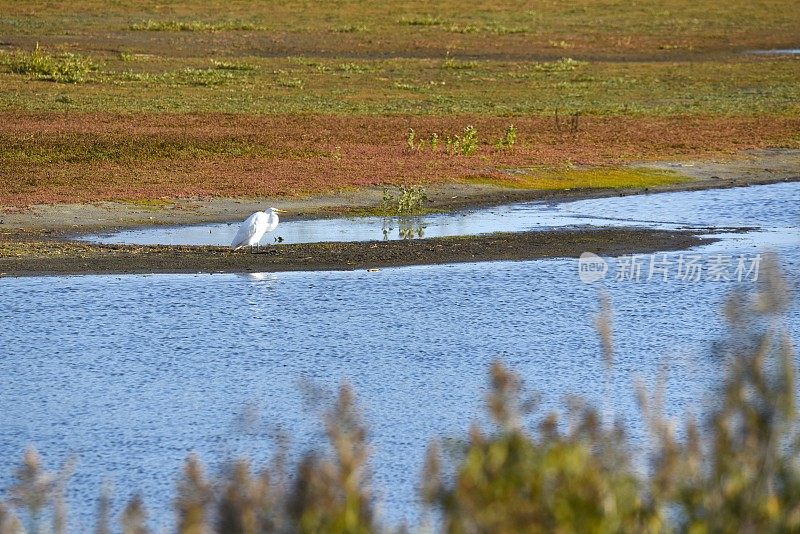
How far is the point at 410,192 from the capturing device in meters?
26.5

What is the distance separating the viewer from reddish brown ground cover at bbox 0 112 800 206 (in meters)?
28.7

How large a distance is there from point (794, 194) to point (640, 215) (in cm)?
493

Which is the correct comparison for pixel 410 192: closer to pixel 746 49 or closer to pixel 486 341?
pixel 486 341

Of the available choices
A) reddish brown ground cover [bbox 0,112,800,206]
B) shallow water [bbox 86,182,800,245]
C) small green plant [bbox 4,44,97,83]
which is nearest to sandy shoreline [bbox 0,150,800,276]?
shallow water [bbox 86,182,800,245]

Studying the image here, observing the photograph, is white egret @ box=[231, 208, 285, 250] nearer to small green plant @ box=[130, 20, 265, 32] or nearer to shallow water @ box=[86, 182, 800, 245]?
shallow water @ box=[86, 182, 800, 245]

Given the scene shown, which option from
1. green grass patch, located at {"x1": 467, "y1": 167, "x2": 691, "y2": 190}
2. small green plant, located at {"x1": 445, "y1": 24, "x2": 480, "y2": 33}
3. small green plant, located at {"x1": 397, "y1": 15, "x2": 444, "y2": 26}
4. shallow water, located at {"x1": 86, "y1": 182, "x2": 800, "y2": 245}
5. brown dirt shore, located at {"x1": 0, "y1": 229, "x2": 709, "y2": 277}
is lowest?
brown dirt shore, located at {"x1": 0, "y1": 229, "x2": 709, "y2": 277}

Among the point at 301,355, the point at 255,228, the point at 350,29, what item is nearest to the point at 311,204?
the point at 255,228

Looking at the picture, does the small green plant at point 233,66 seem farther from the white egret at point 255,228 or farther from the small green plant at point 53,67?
the white egret at point 255,228

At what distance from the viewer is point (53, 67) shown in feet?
166

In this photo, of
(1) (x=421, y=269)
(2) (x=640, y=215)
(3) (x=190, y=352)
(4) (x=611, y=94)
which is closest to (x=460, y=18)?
(4) (x=611, y=94)

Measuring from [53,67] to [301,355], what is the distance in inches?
1485
